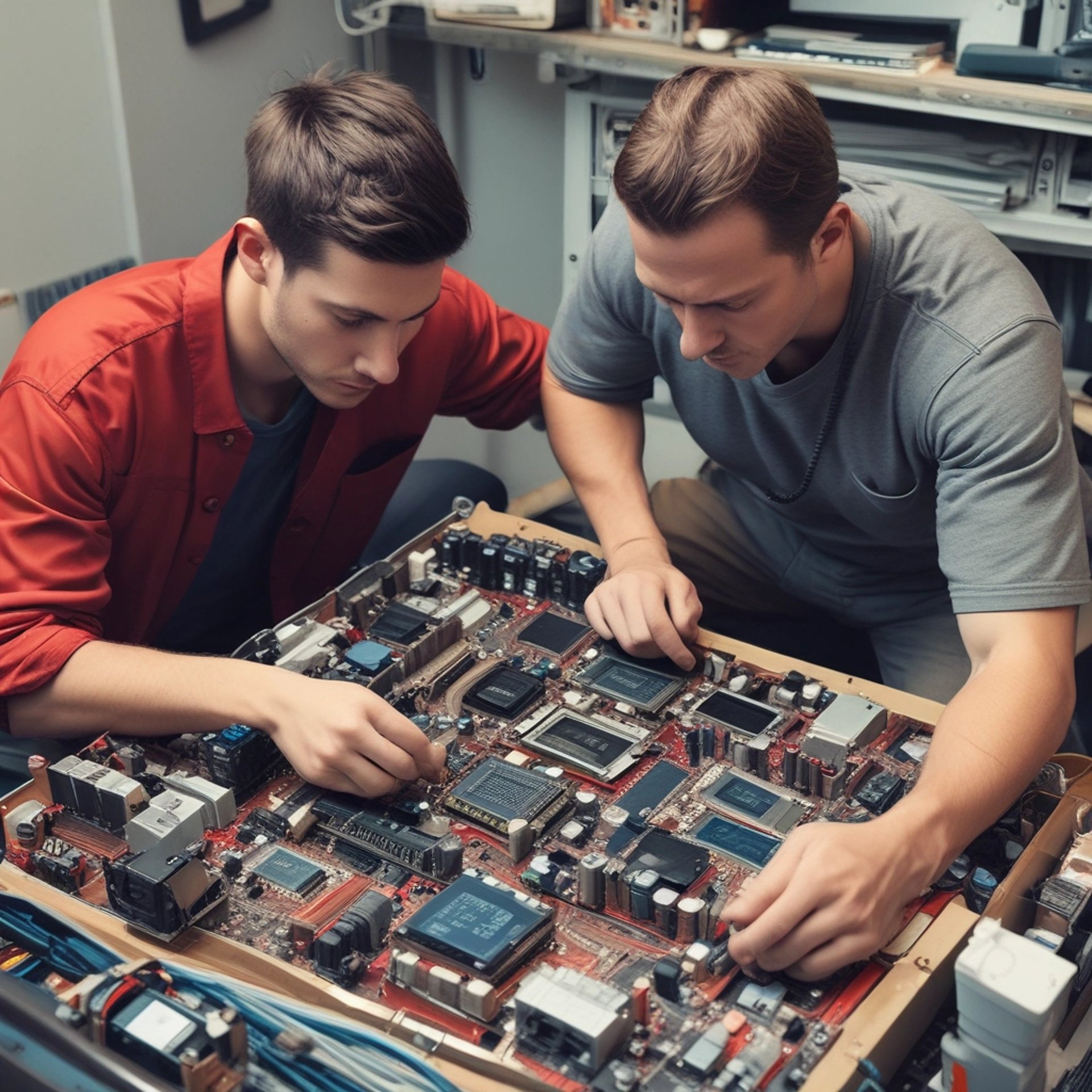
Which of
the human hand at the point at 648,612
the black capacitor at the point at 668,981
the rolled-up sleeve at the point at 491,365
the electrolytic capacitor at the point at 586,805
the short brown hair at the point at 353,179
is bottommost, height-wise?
the black capacitor at the point at 668,981

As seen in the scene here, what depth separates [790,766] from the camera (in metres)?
1.80

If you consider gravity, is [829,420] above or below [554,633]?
above

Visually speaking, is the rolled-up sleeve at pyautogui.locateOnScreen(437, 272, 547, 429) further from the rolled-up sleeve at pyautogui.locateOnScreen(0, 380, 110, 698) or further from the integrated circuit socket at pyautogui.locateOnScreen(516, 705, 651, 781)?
the integrated circuit socket at pyautogui.locateOnScreen(516, 705, 651, 781)

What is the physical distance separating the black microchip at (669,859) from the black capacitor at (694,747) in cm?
19

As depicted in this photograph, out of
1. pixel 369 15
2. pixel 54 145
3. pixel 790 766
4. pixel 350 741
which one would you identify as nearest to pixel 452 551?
pixel 350 741

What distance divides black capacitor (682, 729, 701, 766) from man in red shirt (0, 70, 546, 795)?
37 cm

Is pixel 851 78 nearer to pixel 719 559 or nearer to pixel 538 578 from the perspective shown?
pixel 719 559

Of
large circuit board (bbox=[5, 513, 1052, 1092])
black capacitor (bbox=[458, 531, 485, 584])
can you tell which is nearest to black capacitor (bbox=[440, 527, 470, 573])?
black capacitor (bbox=[458, 531, 485, 584])

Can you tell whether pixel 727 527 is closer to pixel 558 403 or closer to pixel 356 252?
pixel 558 403

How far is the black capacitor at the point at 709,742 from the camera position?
6.13 feet

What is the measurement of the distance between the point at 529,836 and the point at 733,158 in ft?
3.21

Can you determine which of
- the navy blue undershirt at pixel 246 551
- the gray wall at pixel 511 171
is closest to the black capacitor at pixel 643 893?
the navy blue undershirt at pixel 246 551

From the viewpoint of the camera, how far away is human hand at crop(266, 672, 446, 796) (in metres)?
1.71

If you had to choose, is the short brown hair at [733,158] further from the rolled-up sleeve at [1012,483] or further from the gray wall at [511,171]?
the gray wall at [511,171]
